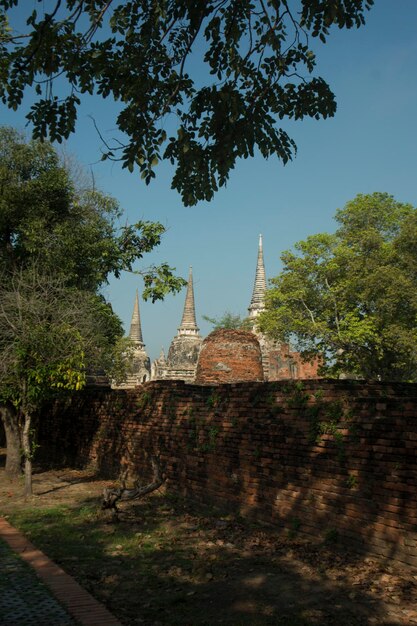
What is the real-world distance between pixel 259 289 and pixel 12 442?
38.5 meters

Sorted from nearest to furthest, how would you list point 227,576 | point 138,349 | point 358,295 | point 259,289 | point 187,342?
1. point 227,576
2. point 358,295
3. point 187,342
4. point 259,289
5. point 138,349

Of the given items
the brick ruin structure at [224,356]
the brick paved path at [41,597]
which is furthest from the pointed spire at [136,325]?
the brick paved path at [41,597]

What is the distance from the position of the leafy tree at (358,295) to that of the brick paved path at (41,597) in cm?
2032

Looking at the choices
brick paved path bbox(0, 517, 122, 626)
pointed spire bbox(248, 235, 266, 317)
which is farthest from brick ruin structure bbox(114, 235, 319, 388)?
brick paved path bbox(0, 517, 122, 626)

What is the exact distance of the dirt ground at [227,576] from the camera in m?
4.45

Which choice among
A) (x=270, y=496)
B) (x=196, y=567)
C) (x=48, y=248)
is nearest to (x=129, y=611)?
(x=196, y=567)

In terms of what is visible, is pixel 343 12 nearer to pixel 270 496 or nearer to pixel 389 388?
pixel 389 388

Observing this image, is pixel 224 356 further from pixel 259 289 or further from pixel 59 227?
pixel 259 289

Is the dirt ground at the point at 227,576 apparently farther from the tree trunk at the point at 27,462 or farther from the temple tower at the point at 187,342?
the temple tower at the point at 187,342

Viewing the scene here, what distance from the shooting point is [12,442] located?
12266 millimetres

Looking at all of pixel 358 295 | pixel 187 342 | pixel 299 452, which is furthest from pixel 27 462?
pixel 187 342

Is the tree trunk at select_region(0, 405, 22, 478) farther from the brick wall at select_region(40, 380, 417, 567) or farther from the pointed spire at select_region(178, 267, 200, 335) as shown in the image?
the pointed spire at select_region(178, 267, 200, 335)

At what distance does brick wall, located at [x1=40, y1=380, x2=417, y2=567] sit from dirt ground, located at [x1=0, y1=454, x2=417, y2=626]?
0.28 metres

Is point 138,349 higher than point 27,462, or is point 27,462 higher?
point 138,349
